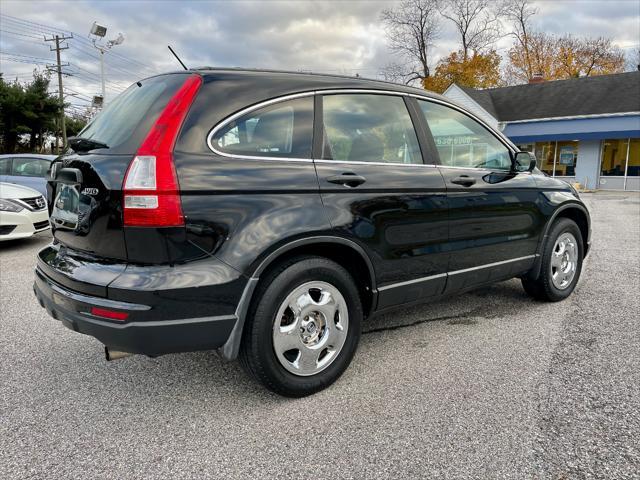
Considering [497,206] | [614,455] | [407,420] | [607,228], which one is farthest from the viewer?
[607,228]

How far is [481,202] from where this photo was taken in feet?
11.8

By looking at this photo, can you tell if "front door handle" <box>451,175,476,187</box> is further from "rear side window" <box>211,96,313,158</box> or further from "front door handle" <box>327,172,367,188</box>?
"rear side window" <box>211,96,313,158</box>

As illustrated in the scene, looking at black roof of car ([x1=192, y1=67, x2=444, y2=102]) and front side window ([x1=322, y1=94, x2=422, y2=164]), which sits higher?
black roof of car ([x1=192, y1=67, x2=444, y2=102])

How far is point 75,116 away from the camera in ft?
188

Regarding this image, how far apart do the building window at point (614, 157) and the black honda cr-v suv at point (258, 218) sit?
24.4 meters

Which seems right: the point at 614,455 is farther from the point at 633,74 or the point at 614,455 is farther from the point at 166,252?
the point at 633,74

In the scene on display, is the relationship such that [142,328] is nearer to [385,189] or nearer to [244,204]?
[244,204]

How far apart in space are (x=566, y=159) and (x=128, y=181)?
27150 millimetres

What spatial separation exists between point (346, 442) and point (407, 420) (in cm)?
38

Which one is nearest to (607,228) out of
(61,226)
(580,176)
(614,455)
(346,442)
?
(614,455)

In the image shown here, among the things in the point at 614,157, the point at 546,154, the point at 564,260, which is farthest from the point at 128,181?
the point at 546,154

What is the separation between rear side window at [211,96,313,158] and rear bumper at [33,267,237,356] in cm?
89

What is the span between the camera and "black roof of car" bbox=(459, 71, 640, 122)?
23.9m

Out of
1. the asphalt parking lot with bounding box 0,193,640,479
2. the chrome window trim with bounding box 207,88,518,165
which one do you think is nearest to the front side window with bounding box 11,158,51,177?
the asphalt parking lot with bounding box 0,193,640,479
